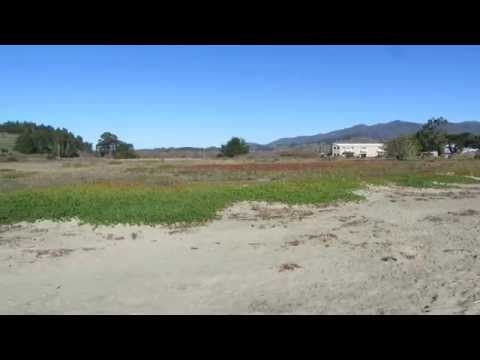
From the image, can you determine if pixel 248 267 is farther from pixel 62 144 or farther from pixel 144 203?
pixel 62 144

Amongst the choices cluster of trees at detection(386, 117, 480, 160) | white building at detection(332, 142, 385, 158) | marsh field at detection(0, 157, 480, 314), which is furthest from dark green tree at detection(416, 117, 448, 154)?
marsh field at detection(0, 157, 480, 314)

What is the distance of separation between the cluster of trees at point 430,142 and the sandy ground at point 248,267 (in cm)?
5696

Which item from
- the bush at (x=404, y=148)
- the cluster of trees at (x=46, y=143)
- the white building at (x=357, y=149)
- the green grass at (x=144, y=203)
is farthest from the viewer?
the white building at (x=357, y=149)

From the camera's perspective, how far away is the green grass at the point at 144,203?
11.2 m

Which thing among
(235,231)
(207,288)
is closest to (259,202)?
(235,231)

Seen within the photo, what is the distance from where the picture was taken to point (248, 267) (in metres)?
6.93

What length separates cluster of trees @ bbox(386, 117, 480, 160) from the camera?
65.7 metres

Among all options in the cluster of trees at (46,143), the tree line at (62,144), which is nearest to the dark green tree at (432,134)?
the tree line at (62,144)

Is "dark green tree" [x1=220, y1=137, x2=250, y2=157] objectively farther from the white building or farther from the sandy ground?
the sandy ground

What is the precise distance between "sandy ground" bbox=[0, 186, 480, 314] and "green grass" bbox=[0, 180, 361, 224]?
2.41ft

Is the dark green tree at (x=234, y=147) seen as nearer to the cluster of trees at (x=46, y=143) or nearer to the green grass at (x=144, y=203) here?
the cluster of trees at (x=46, y=143)
